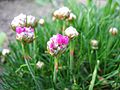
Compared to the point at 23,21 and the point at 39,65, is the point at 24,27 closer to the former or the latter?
the point at 23,21

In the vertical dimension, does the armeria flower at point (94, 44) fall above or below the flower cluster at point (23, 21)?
below

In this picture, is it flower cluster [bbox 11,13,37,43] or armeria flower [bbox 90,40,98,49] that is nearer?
flower cluster [bbox 11,13,37,43]

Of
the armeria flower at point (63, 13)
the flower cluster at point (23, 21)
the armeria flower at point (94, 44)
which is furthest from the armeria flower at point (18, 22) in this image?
the armeria flower at point (94, 44)

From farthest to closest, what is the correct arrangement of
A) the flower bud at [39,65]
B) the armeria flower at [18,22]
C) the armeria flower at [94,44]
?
the armeria flower at [94,44] < the flower bud at [39,65] < the armeria flower at [18,22]

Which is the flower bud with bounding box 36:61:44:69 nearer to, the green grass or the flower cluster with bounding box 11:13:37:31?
the green grass

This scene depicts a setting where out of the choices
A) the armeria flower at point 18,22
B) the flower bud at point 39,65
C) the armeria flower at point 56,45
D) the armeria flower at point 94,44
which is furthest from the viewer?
the armeria flower at point 94,44

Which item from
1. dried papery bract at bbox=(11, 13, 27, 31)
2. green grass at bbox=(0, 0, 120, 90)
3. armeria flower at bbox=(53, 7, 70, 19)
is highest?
armeria flower at bbox=(53, 7, 70, 19)

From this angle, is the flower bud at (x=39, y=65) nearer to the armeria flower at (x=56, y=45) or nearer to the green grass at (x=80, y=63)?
the green grass at (x=80, y=63)

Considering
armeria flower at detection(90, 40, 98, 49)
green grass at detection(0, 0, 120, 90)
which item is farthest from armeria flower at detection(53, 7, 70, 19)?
armeria flower at detection(90, 40, 98, 49)
